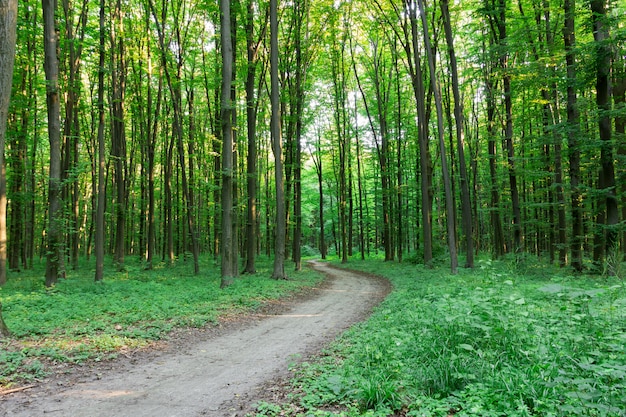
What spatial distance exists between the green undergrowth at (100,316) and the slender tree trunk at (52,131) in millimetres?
1353

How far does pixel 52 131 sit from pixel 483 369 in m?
13.6

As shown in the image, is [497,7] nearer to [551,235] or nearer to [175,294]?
[551,235]

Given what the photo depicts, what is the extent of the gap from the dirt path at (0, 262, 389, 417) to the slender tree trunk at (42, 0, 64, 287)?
7.83m

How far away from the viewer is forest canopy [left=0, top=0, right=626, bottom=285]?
11.8m

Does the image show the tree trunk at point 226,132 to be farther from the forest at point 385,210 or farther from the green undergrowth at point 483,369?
the green undergrowth at point 483,369

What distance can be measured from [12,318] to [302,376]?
21.5 feet

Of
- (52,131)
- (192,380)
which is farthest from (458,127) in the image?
(52,131)

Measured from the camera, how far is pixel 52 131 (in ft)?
37.2

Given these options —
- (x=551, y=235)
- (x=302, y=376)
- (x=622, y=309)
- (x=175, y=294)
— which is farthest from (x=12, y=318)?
(x=551, y=235)

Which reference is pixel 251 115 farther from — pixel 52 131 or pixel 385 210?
pixel 385 210

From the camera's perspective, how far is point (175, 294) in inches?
428

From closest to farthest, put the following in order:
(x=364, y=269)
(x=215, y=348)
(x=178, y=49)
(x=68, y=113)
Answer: (x=215, y=348)
(x=68, y=113)
(x=178, y=49)
(x=364, y=269)

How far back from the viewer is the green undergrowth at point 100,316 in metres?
5.50

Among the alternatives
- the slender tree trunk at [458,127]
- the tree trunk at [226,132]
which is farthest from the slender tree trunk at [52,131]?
the slender tree trunk at [458,127]
